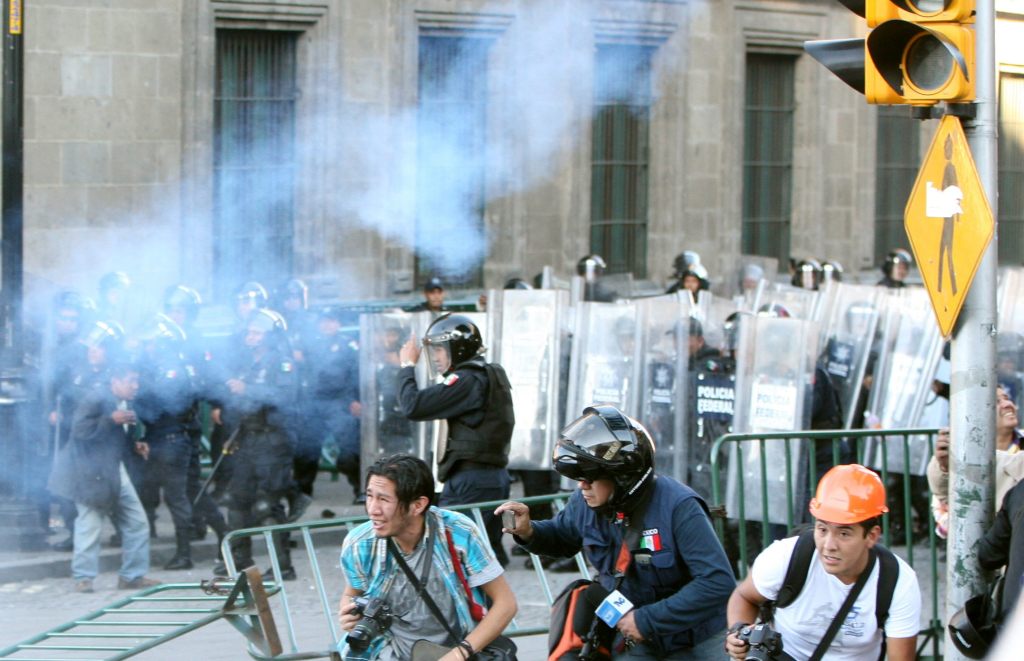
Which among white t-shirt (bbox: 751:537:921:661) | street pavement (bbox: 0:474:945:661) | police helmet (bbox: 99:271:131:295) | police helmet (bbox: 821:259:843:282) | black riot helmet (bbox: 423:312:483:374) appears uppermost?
police helmet (bbox: 821:259:843:282)

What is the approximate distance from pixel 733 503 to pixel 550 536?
4.40 meters

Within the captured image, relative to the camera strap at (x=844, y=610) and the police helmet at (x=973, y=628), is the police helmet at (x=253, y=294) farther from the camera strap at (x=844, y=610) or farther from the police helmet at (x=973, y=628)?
the camera strap at (x=844, y=610)

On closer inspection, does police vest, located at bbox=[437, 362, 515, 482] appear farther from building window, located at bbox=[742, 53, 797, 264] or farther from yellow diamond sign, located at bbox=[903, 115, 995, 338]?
building window, located at bbox=[742, 53, 797, 264]

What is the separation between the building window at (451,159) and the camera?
1567 cm

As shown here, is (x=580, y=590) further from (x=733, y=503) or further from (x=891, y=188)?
(x=891, y=188)

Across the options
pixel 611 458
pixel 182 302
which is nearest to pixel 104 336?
pixel 182 302

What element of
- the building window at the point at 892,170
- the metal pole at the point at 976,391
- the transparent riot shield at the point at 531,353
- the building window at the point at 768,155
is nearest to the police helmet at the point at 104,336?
the transparent riot shield at the point at 531,353

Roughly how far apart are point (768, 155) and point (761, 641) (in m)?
16.2

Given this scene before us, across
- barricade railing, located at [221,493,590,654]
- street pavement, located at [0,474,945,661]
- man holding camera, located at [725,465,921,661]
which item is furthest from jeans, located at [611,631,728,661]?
street pavement, located at [0,474,945,661]

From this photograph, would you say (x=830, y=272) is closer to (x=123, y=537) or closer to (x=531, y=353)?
(x=531, y=353)

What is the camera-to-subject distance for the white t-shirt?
15.4 feet

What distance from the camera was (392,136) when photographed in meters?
15.6

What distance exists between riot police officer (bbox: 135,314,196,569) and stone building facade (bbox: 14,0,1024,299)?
405 cm

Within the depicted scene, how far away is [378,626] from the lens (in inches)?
199
